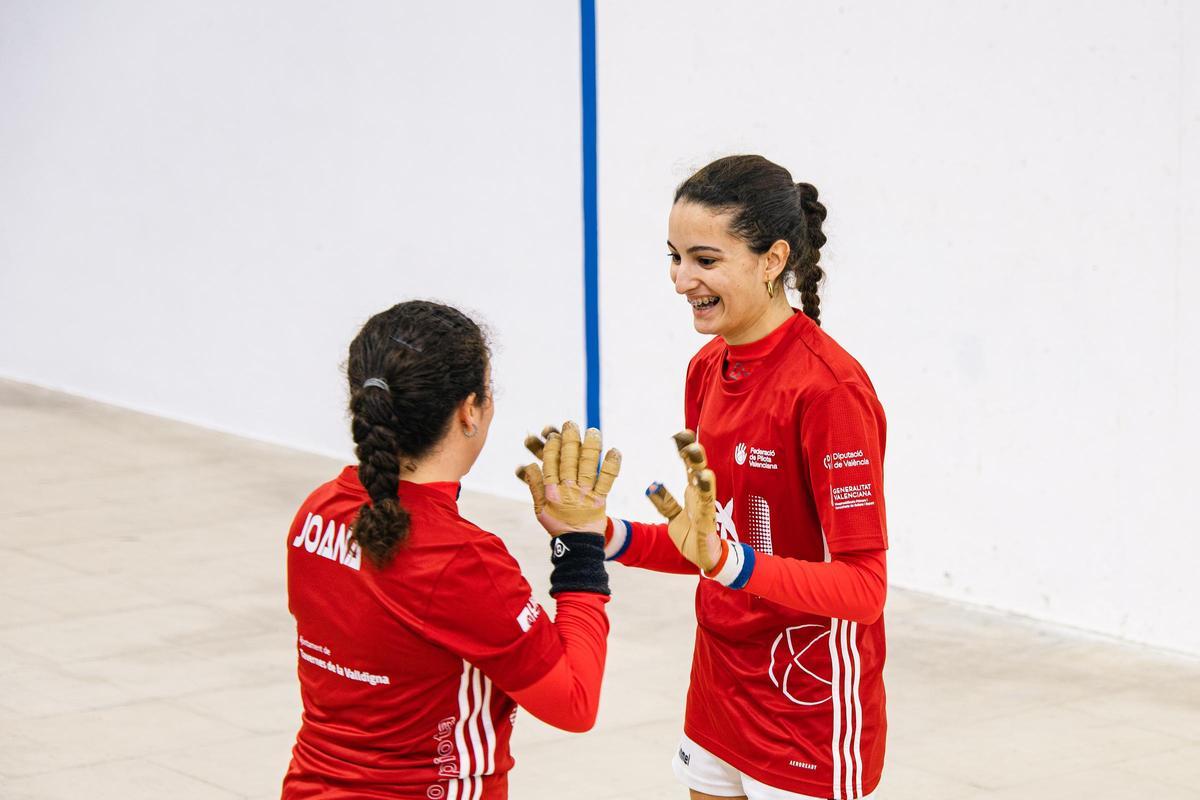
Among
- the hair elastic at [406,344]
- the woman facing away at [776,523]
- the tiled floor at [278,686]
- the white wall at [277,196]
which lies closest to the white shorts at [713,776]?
the woman facing away at [776,523]

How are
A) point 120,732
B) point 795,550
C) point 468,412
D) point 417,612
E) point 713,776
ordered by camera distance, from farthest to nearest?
point 120,732, point 713,776, point 795,550, point 468,412, point 417,612

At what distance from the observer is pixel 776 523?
9.02 ft

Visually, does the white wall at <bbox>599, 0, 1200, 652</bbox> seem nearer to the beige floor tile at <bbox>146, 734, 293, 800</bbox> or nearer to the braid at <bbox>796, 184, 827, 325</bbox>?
the beige floor tile at <bbox>146, 734, 293, 800</bbox>

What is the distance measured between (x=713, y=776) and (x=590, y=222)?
4.85 metres

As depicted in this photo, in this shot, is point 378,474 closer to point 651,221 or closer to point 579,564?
point 579,564

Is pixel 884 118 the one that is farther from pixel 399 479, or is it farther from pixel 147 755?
pixel 399 479

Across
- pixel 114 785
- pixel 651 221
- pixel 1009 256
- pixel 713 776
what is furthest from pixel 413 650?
pixel 651 221

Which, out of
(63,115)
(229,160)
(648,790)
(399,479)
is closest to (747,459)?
(399,479)

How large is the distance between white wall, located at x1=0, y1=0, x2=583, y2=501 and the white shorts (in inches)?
190

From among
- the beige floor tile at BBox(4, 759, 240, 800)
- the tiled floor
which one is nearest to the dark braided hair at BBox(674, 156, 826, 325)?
the tiled floor

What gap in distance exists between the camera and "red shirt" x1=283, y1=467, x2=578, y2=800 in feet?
7.36

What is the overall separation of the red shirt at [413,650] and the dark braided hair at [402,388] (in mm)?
50

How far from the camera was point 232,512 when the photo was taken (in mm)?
7891

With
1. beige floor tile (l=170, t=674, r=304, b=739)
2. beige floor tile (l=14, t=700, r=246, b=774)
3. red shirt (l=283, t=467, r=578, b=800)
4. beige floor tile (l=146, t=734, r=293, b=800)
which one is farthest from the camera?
beige floor tile (l=170, t=674, r=304, b=739)
